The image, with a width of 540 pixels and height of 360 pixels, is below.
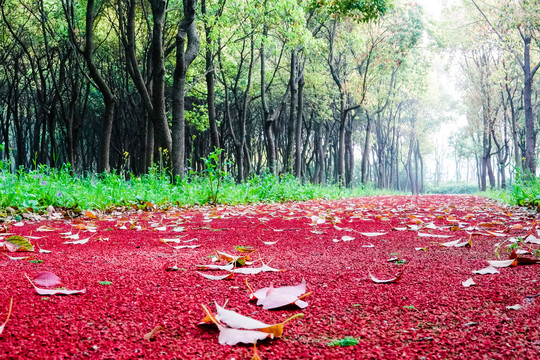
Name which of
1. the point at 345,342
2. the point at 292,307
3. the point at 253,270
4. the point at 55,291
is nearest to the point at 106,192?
the point at 253,270

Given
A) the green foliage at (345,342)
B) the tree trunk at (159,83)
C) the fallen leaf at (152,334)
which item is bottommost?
the green foliage at (345,342)

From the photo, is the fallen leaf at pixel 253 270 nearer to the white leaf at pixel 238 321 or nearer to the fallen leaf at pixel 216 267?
the fallen leaf at pixel 216 267

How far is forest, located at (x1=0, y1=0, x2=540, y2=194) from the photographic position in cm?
1107

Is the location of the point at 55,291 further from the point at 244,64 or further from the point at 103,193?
the point at 244,64

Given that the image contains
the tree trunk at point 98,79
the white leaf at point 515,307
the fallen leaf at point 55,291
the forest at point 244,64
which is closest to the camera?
the white leaf at point 515,307

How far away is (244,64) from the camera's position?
22938 mm

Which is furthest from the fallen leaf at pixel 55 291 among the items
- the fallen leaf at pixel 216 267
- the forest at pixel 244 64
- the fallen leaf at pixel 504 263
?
the forest at pixel 244 64

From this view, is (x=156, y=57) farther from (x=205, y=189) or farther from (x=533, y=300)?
(x=533, y=300)

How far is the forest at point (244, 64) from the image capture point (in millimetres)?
11070

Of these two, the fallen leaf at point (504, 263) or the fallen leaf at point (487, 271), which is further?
the fallen leaf at point (504, 263)

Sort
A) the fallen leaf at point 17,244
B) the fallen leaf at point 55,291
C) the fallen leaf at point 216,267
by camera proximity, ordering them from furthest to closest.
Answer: the fallen leaf at point 17,244, the fallen leaf at point 216,267, the fallen leaf at point 55,291

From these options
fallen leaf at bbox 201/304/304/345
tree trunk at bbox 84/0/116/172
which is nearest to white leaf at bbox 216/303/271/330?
fallen leaf at bbox 201/304/304/345

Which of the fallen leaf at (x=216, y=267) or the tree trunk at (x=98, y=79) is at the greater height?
the tree trunk at (x=98, y=79)

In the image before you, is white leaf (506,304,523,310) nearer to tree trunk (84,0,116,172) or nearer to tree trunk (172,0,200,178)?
tree trunk (172,0,200,178)
